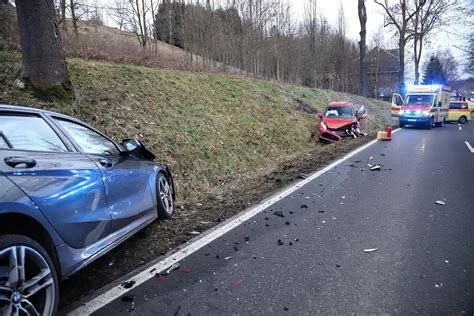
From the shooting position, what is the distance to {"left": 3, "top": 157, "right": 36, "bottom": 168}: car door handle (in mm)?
2379

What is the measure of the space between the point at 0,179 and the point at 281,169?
698 cm

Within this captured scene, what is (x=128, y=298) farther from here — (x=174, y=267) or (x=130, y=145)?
(x=130, y=145)

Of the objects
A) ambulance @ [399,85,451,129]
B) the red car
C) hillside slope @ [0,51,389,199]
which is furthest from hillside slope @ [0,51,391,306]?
ambulance @ [399,85,451,129]

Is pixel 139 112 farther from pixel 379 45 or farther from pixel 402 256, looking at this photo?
pixel 379 45

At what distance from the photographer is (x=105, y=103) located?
317 inches

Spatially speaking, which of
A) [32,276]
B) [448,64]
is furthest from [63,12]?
[448,64]

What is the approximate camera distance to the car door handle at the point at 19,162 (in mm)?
2379

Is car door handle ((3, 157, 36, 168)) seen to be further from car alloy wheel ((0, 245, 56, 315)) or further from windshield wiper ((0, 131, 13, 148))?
car alloy wheel ((0, 245, 56, 315))

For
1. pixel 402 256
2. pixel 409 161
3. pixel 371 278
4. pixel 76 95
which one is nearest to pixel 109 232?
pixel 371 278

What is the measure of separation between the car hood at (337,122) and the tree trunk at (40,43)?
34.8 feet

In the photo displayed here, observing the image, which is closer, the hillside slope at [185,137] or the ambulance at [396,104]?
the hillside slope at [185,137]

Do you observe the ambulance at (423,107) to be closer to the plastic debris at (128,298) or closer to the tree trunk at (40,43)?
the tree trunk at (40,43)

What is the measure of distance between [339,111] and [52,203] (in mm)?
14429

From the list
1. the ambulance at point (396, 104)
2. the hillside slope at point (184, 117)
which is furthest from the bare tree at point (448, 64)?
the hillside slope at point (184, 117)
